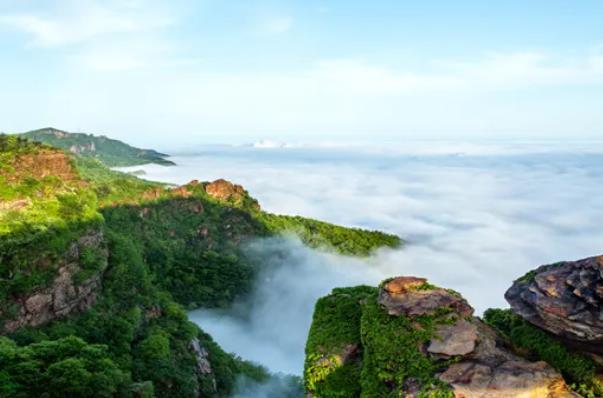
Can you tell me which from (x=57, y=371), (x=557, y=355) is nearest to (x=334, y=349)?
(x=557, y=355)

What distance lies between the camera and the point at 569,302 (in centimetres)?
1464


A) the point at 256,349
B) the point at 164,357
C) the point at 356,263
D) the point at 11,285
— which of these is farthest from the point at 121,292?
the point at 356,263

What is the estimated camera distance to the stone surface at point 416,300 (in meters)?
17.1

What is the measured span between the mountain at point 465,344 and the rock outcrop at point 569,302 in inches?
1.2

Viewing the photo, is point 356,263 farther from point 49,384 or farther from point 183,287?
point 49,384

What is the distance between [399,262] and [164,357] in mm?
A: 82151

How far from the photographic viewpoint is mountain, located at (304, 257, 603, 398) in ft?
47.8

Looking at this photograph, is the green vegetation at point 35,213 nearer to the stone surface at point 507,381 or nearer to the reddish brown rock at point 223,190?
the stone surface at point 507,381

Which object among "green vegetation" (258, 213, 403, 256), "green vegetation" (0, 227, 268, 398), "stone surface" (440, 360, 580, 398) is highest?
"stone surface" (440, 360, 580, 398)

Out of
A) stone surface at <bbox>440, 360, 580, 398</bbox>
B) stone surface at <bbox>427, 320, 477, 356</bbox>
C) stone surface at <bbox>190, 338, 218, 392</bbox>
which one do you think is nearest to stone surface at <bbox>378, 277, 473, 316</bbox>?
stone surface at <bbox>427, 320, 477, 356</bbox>

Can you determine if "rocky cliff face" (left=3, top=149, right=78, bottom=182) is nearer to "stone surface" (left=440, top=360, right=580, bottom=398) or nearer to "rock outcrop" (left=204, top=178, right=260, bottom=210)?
"stone surface" (left=440, top=360, right=580, bottom=398)

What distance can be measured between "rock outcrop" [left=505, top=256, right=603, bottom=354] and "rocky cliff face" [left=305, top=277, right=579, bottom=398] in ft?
4.55

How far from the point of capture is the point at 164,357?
32.2 m

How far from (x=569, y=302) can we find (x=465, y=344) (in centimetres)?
344
